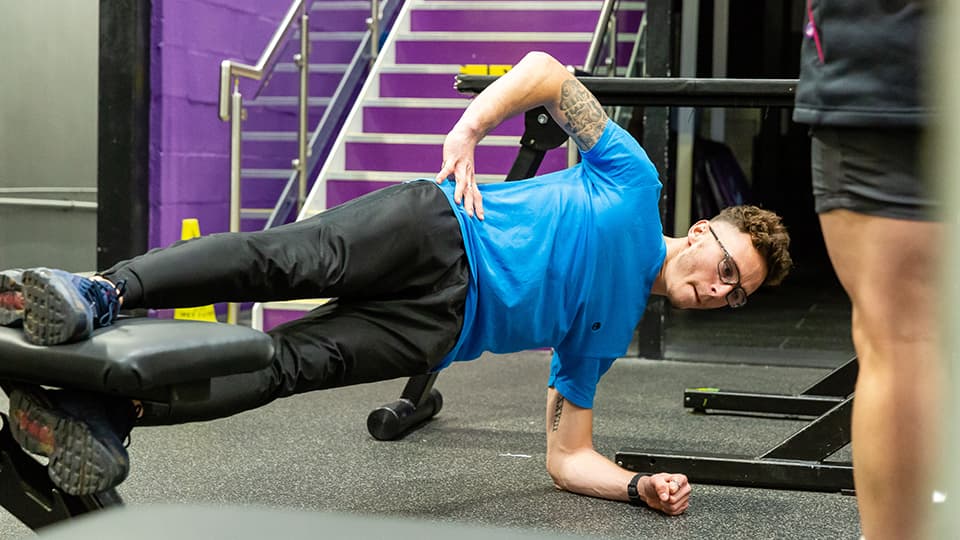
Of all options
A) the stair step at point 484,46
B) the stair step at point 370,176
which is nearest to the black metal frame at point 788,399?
the stair step at point 370,176

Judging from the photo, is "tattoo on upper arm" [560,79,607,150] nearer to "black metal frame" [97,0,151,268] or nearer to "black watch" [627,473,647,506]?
"black watch" [627,473,647,506]

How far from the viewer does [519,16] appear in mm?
5656

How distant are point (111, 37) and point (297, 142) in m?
0.83

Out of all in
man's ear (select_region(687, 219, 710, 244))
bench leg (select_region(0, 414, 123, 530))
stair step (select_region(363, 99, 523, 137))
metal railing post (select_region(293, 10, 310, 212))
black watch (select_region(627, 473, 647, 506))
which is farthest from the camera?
stair step (select_region(363, 99, 523, 137))

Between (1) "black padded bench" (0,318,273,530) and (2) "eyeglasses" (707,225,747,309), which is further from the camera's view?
(2) "eyeglasses" (707,225,747,309)

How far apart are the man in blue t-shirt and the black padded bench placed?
0.89 feet

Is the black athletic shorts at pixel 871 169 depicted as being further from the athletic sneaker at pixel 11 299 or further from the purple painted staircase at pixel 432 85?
the purple painted staircase at pixel 432 85

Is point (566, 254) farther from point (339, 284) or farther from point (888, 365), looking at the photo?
point (888, 365)

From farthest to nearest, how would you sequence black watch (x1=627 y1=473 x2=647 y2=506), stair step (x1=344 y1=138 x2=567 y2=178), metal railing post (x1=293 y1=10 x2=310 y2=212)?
1. stair step (x1=344 y1=138 x2=567 y2=178)
2. metal railing post (x1=293 y1=10 x2=310 y2=212)
3. black watch (x1=627 y1=473 x2=647 y2=506)

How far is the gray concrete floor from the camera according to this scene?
86.4 inches

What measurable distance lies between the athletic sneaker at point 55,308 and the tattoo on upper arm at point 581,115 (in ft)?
3.53

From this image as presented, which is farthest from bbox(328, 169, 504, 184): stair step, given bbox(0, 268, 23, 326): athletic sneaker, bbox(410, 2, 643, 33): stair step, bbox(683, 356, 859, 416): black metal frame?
bbox(0, 268, 23, 326): athletic sneaker

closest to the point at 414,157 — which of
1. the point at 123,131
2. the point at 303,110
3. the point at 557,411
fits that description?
the point at 303,110

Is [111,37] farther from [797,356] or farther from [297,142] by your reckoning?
[797,356]
